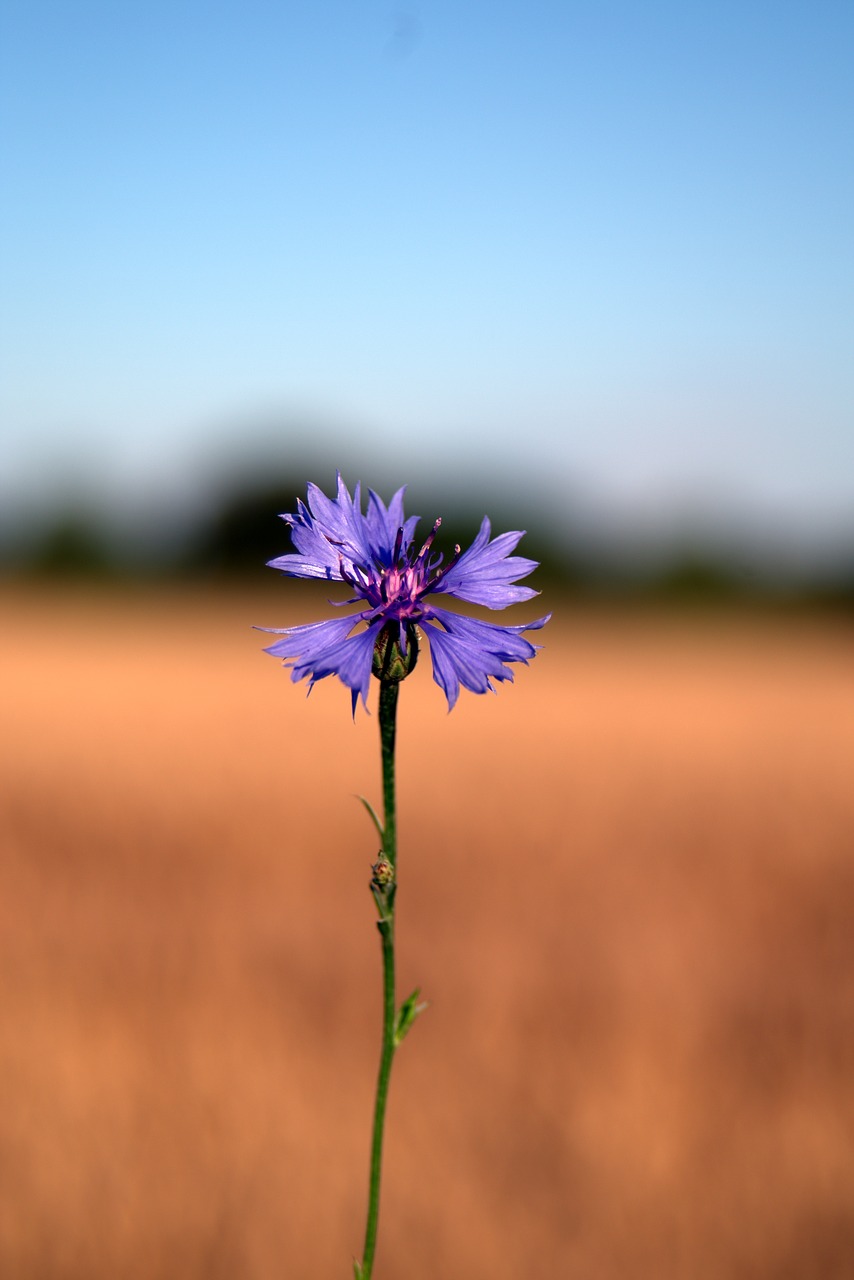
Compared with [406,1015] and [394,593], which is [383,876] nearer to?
[406,1015]

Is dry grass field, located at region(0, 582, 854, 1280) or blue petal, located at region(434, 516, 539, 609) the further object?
dry grass field, located at region(0, 582, 854, 1280)

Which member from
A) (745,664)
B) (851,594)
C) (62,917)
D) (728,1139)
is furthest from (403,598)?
(851,594)

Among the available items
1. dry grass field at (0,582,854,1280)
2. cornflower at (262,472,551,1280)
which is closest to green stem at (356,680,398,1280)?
cornflower at (262,472,551,1280)

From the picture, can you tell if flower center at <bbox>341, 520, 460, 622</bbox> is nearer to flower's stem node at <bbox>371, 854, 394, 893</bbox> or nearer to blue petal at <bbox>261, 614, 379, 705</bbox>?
blue petal at <bbox>261, 614, 379, 705</bbox>

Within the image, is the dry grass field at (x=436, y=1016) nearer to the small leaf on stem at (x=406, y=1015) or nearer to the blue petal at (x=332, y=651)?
the small leaf on stem at (x=406, y=1015)

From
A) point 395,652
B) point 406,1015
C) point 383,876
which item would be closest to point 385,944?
point 383,876

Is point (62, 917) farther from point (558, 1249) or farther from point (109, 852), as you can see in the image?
point (558, 1249)

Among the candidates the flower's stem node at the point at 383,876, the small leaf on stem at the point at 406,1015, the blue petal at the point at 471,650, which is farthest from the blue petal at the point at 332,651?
the small leaf on stem at the point at 406,1015
